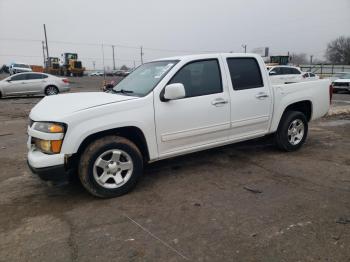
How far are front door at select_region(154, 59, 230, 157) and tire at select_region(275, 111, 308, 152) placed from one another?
136 cm

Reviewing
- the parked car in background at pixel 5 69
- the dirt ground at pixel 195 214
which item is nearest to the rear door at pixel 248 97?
the dirt ground at pixel 195 214

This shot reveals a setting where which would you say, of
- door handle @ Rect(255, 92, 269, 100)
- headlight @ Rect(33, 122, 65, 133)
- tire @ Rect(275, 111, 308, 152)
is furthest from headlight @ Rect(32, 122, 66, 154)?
tire @ Rect(275, 111, 308, 152)

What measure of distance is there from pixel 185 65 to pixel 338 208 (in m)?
2.65

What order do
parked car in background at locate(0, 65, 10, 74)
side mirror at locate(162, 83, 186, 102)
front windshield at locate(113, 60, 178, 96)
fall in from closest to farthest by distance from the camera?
side mirror at locate(162, 83, 186, 102), front windshield at locate(113, 60, 178, 96), parked car in background at locate(0, 65, 10, 74)

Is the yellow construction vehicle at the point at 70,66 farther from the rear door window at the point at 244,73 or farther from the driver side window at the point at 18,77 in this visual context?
the rear door window at the point at 244,73

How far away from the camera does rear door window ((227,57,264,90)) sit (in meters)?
4.95

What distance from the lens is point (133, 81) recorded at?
4.91 meters

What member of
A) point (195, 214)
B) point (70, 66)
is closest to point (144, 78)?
point (195, 214)

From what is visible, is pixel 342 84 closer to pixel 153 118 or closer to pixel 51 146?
pixel 153 118

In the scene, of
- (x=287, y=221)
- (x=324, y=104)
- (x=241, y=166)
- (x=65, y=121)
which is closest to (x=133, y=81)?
(x=65, y=121)

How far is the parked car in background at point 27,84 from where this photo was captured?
57.2 ft

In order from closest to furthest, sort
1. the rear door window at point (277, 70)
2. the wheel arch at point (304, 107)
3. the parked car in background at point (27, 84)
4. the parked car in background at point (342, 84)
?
1. the wheel arch at point (304, 107)
2. the parked car in background at point (27, 84)
3. the rear door window at point (277, 70)
4. the parked car in background at point (342, 84)

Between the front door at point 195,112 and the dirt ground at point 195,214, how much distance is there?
549 mm

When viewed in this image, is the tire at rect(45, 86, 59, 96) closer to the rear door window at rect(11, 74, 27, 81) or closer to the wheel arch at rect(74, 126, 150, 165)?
the rear door window at rect(11, 74, 27, 81)
